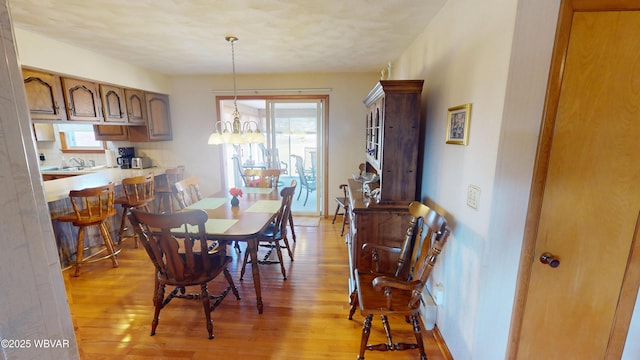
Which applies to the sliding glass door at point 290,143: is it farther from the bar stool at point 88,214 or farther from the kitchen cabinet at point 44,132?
the kitchen cabinet at point 44,132

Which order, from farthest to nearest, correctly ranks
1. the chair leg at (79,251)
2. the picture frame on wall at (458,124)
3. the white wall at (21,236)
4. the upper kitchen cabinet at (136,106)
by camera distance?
the upper kitchen cabinet at (136,106) < the chair leg at (79,251) < the picture frame on wall at (458,124) < the white wall at (21,236)

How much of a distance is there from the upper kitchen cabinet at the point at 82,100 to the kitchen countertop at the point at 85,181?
78 cm

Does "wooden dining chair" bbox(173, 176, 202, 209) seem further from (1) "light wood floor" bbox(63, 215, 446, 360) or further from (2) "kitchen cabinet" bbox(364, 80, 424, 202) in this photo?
(2) "kitchen cabinet" bbox(364, 80, 424, 202)

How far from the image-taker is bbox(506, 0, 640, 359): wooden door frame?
1039 mm

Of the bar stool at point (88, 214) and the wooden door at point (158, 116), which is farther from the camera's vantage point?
the wooden door at point (158, 116)

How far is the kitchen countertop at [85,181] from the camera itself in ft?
8.96

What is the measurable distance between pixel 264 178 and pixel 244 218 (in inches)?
54.7

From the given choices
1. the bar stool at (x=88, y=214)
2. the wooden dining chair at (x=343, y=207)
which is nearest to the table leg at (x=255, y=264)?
the wooden dining chair at (x=343, y=207)

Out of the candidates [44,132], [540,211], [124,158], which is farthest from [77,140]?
[540,211]

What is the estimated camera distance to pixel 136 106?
385 cm

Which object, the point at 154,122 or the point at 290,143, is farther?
the point at 290,143

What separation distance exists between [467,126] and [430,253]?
75 centimetres

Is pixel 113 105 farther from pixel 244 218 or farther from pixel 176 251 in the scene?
pixel 176 251

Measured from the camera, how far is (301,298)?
7.66 ft
